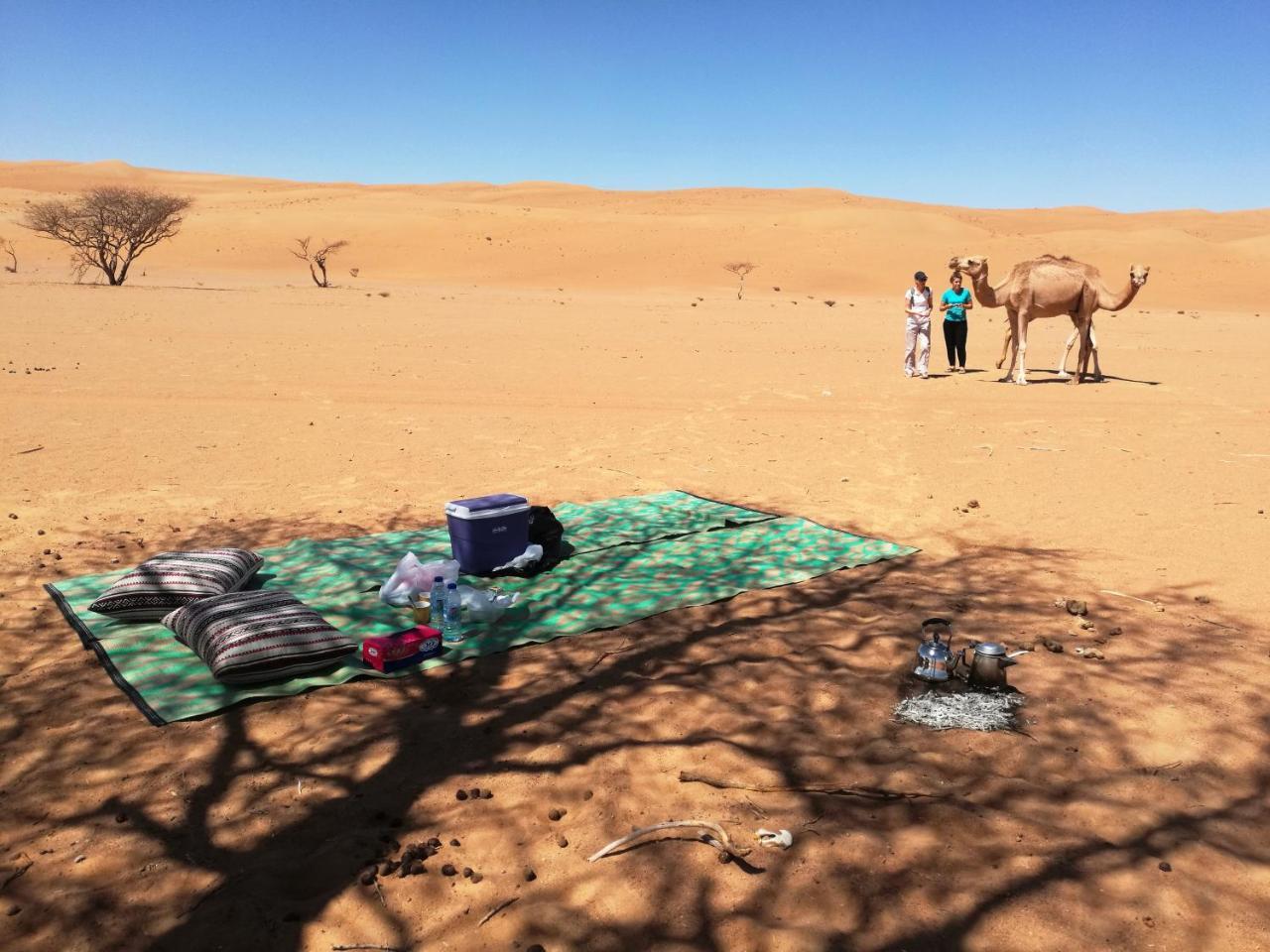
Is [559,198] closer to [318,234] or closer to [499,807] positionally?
[318,234]

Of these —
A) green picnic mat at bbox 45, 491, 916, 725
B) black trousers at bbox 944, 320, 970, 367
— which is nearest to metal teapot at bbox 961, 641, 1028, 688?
green picnic mat at bbox 45, 491, 916, 725

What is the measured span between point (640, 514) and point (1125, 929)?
4.87 metres

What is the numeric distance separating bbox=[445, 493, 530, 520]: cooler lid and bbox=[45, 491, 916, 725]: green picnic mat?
44 centimetres

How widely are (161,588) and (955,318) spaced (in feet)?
45.1

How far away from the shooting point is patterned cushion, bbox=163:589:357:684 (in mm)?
4266

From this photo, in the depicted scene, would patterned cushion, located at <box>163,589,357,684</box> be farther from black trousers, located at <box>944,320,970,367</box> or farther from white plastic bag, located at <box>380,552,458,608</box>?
black trousers, located at <box>944,320,970,367</box>

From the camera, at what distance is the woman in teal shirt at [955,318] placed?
1521 cm

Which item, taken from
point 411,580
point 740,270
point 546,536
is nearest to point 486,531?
point 546,536

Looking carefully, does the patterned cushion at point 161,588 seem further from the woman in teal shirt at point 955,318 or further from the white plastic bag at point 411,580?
the woman in teal shirt at point 955,318

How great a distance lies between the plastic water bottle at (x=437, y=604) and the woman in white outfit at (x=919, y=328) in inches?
438

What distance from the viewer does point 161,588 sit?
196 inches

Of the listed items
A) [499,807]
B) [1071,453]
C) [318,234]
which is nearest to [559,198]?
[318,234]

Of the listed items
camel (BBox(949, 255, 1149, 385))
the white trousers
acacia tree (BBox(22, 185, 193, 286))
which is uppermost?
acacia tree (BBox(22, 185, 193, 286))

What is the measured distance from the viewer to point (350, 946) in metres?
2.67
